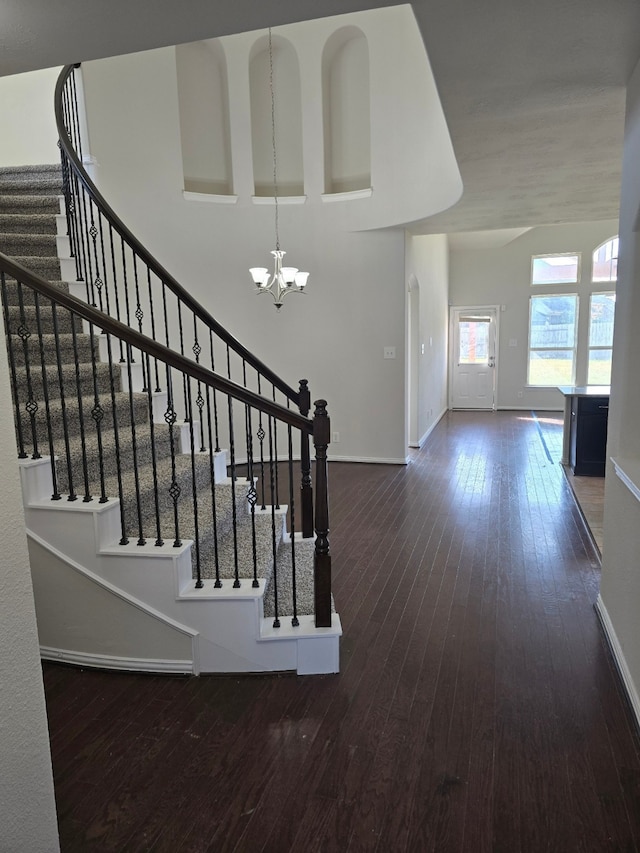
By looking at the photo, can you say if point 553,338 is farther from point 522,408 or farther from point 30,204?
point 30,204

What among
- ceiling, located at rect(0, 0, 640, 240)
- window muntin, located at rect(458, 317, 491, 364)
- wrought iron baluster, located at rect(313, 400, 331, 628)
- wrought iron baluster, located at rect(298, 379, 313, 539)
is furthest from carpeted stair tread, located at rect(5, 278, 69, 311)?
window muntin, located at rect(458, 317, 491, 364)

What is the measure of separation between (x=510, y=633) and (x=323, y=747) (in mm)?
1222

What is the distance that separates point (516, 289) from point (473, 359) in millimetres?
1557

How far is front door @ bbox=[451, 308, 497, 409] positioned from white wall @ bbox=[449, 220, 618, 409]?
18cm

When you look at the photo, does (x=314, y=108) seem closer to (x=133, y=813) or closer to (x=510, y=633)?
(x=510, y=633)

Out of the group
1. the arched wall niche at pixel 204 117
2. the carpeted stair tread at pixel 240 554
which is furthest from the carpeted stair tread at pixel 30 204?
the carpeted stair tread at pixel 240 554

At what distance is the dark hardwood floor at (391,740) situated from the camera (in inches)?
65.1

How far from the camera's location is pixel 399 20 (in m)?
5.32

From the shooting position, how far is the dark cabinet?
18.1 feet

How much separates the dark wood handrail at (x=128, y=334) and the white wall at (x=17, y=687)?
1057mm

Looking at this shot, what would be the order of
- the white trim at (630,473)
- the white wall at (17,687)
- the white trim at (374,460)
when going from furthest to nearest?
the white trim at (374,460)
the white trim at (630,473)
the white wall at (17,687)

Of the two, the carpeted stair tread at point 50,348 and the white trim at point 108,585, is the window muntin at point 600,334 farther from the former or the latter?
the white trim at point 108,585

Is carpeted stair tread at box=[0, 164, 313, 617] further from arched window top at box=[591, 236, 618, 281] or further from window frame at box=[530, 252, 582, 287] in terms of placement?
arched window top at box=[591, 236, 618, 281]

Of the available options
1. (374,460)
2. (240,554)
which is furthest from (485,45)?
(374,460)
